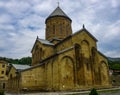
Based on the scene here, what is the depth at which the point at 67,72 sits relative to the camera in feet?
75.2

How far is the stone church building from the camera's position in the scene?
22.9m

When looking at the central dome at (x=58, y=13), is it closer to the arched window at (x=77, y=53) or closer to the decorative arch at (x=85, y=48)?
the decorative arch at (x=85, y=48)

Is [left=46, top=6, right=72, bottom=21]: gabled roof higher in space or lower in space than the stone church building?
higher

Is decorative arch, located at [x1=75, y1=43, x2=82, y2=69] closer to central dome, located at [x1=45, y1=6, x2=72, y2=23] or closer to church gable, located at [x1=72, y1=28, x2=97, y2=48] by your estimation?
church gable, located at [x1=72, y1=28, x2=97, y2=48]

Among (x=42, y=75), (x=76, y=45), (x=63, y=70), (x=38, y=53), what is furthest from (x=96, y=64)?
(x=38, y=53)

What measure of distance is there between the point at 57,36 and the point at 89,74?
10.2 meters

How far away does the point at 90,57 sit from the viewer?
25984 mm

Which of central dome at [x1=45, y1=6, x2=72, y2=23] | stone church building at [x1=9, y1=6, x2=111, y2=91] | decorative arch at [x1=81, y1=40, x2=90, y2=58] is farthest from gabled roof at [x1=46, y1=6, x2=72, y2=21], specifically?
decorative arch at [x1=81, y1=40, x2=90, y2=58]

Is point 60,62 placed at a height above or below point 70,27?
below

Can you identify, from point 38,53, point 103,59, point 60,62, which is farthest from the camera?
point 38,53

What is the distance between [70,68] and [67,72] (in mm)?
825

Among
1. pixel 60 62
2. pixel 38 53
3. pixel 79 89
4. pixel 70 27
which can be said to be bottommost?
pixel 79 89

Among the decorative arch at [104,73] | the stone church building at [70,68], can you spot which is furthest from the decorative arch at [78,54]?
the decorative arch at [104,73]

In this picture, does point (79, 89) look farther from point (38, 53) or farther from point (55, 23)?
point (55, 23)
